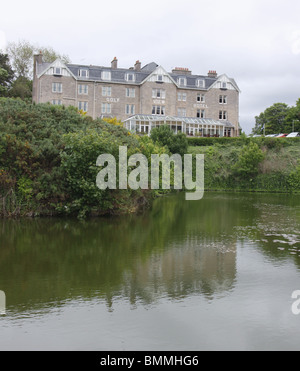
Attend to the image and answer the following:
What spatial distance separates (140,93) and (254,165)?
20.9 meters

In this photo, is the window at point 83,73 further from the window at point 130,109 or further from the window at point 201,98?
the window at point 201,98

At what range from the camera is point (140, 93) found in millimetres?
60500

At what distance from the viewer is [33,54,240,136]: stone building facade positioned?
5747 cm

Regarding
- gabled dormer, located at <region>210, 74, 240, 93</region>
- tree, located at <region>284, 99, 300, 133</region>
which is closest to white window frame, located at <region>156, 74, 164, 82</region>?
gabled dormer, located at <region>210, 74, 240, 93</region>

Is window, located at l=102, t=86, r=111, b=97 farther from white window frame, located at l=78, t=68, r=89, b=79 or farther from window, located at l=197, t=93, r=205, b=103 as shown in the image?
window, located at l=197, t=93, r=205, b=103

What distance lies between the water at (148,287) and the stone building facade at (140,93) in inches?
1610

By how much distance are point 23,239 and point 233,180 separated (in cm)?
3610

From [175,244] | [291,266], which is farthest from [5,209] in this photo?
[291,266]

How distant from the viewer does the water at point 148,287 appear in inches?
303

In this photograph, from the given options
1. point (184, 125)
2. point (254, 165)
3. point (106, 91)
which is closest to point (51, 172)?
point (254, 165)

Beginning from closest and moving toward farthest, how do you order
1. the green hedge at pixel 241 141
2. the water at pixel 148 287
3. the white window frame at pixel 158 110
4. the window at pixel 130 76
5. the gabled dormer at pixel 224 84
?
the water at pixel 148 287 < the green hedge at pixel 241 141 < the window at pixel 130 76 < the white window frame at pixel 158 110 < the gabled dormer at pixel 224 84

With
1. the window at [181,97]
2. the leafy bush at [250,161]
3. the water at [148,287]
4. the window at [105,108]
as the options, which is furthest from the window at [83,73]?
the water at [148,287]

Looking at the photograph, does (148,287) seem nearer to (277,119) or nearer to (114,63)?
(114,63)
